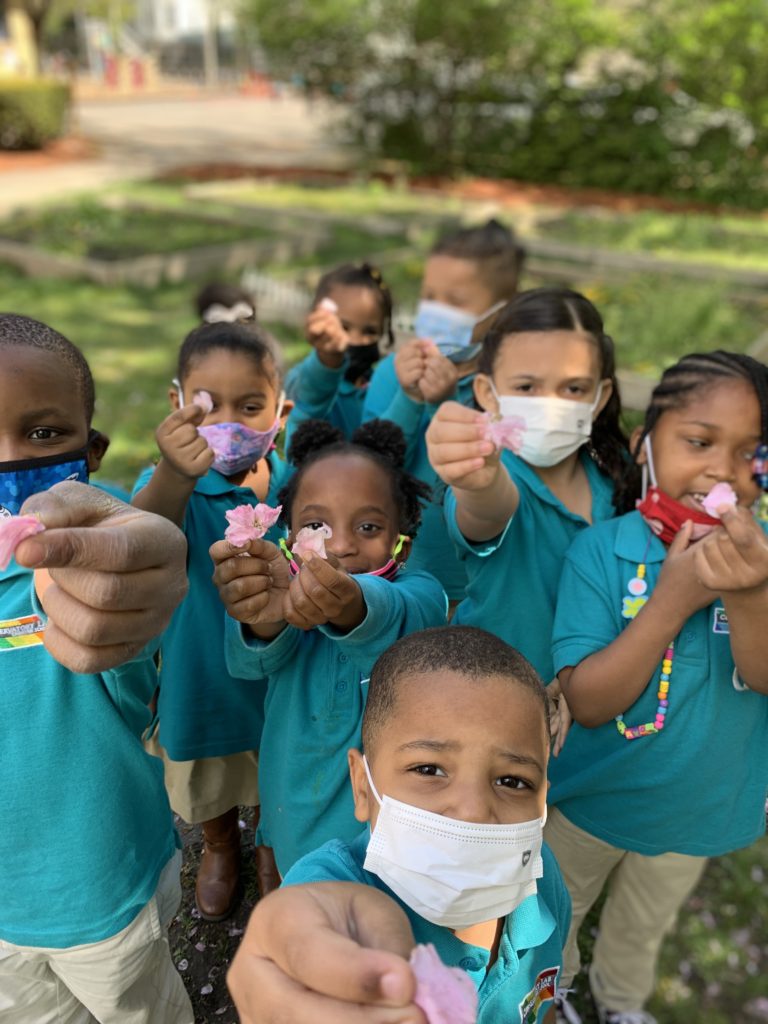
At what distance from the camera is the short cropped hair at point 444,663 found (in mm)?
1472

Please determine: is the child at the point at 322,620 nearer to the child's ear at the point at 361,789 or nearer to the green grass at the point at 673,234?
the child's ear at the point at 361,789

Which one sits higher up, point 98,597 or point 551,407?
point 98,597

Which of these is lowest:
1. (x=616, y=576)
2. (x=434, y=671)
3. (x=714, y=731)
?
(x=714, y=731)

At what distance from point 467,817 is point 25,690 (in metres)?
0.90

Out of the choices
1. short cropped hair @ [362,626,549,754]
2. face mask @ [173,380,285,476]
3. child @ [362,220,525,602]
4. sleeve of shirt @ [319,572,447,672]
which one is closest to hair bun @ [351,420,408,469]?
child @ [362,220,525,602]

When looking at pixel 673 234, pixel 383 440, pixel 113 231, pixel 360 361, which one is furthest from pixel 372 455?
pixel 673 234

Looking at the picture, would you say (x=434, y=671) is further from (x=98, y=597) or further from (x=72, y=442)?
(x=72, y=442)

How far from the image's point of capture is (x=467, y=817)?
134 centimetres

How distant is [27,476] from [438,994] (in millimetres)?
1159

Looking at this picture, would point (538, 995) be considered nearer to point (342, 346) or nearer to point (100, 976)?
point (100, 976)

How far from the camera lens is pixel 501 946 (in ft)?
4.91

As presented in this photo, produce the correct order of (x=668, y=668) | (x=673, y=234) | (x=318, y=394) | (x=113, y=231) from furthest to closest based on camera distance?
(x=673, y=234)
(x=113, y=231)
(x=318, y=394)
(x=668, y=668)

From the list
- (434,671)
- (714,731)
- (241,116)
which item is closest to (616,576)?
(714,731)

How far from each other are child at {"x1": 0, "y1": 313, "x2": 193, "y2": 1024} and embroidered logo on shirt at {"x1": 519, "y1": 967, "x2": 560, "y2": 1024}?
0.85 metres
